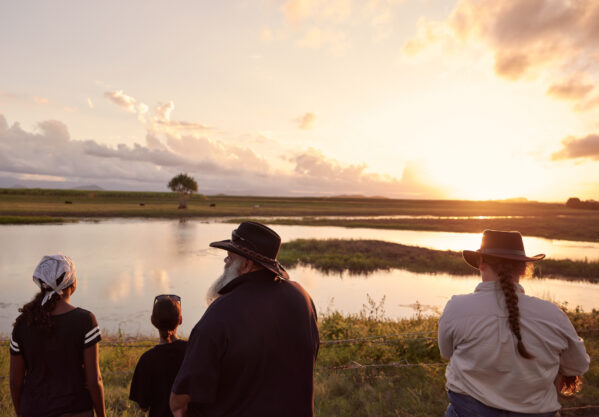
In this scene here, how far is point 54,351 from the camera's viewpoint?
10.2 ft

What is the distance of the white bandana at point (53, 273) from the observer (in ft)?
10.1

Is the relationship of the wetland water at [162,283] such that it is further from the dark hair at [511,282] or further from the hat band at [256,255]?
the dark hair at [511,282]

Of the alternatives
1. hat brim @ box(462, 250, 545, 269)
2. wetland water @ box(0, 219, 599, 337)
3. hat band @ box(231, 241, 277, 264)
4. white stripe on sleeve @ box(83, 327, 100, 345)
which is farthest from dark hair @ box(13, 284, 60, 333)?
wetland water @ box(0, 219, 599, 337)

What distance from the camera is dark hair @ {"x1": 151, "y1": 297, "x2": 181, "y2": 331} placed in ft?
10.8

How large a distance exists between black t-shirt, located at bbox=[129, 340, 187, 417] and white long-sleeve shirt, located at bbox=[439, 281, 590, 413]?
229 centimetres

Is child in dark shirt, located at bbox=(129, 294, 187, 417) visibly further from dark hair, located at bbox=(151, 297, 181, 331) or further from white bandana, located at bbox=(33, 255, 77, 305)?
white bandana, located at bbox=(33, 255, 77, 305)

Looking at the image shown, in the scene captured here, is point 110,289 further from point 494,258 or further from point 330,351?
point 494,258

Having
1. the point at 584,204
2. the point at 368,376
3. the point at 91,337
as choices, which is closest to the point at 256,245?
the point at 91,337

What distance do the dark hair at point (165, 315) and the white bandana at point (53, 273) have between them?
69cm

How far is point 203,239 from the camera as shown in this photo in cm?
3838

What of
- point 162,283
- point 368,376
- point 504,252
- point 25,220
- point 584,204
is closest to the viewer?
point 504,252

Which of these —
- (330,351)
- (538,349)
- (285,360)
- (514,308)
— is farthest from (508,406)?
(330,351)

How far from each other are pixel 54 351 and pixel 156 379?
81 cm

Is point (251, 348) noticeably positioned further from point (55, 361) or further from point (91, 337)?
point (55, 361)
